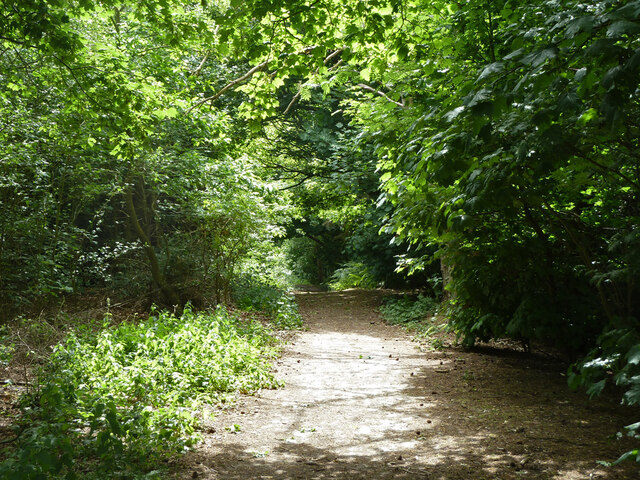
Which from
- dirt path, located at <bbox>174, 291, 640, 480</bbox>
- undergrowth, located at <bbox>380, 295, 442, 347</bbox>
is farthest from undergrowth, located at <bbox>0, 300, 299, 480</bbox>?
undergrowth, located at <bbox>380, 295, 442, 347</bbox>

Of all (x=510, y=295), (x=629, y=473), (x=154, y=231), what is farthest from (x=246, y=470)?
(x=154, y=231)

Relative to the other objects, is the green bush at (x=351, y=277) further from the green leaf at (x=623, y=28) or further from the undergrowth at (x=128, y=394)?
the green leaf at (x=623, y=28)

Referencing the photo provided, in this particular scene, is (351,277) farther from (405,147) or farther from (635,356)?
(635,356)

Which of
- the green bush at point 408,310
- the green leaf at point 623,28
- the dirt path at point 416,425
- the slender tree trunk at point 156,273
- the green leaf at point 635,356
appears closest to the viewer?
the green leaf at point 623,28

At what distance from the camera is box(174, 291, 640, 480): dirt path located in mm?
3896

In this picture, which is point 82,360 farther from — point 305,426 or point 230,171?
point 230,171

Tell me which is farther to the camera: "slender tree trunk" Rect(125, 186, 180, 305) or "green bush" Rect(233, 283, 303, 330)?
"green bush" Rect(233, 283, 303, 330)

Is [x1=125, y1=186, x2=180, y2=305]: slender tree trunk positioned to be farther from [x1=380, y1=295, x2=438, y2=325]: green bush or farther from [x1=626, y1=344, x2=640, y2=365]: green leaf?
[x1=626, y1=344, x2=640, y2=365]: green leaf

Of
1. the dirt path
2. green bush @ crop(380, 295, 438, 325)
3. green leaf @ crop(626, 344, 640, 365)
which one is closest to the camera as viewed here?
green leaf @ crop(626, 344, 640, 365)

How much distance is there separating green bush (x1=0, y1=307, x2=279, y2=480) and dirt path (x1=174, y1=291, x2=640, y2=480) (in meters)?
0.34

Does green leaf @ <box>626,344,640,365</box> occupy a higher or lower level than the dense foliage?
lower

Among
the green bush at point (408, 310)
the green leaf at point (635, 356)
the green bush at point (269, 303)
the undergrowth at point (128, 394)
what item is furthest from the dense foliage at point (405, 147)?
the undergrowth at point (128, 394)

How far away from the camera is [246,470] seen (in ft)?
12.9

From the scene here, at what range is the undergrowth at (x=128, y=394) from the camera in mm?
3445
